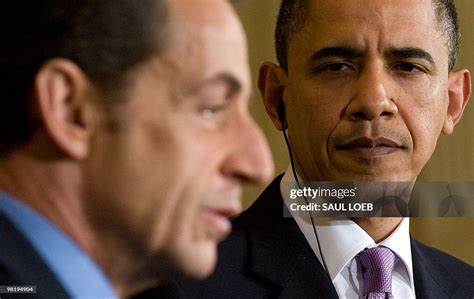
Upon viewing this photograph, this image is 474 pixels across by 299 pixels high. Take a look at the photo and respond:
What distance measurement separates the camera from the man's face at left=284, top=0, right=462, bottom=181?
938 millimetres

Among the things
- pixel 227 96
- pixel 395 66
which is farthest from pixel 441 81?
pixel 227 96

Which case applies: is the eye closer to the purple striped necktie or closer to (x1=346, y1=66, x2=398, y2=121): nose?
(x1=346, y1=66, x2=398, y2=121): nose

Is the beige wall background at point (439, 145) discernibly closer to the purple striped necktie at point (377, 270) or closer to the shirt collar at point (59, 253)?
the purple striped necktie at point (377, 270)

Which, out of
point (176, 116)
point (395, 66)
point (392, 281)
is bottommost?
point (392, 281)

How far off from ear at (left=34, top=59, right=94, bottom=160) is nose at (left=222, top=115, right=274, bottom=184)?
0.09m

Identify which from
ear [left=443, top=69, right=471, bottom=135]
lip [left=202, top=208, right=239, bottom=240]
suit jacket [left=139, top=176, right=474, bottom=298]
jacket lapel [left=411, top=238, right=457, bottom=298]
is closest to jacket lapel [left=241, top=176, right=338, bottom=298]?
suit jacket [left=139, top=176, right=474, bottom=298]

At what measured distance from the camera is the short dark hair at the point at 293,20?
0.99 m

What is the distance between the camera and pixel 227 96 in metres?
0.54

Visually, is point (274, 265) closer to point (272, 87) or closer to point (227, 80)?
point (272, 87)

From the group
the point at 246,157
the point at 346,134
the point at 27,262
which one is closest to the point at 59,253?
the point at 27,262

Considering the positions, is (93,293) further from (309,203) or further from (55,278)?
(309,203)

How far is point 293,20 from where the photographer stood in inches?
39.2

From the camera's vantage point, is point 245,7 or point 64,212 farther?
point 245,7

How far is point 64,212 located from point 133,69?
0.09 m
